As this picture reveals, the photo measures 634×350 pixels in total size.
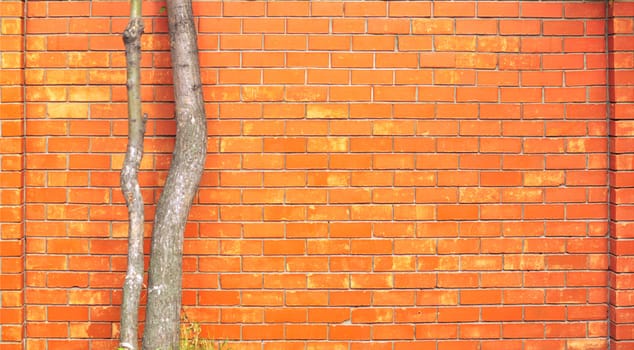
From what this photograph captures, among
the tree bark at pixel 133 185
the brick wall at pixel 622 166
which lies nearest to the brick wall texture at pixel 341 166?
the brick wall at pixel 622 166

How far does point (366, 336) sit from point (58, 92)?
6.95 feet

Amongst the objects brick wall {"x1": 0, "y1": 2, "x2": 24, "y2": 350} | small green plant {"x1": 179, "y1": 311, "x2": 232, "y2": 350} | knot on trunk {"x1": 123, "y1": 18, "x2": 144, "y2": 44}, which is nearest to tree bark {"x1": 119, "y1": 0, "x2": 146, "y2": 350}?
knot on trunk {"x1": 123, "y1": 18, "x2": 144, "y2": 44}

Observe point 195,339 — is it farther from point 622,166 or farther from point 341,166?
point 622,166

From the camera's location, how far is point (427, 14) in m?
5.00

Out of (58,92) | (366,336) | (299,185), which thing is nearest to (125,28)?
(58,92)

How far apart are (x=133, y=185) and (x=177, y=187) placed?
23cm

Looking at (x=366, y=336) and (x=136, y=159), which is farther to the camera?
(x=366, y=336)

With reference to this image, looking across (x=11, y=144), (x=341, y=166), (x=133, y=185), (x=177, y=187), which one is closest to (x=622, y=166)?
(x=341, y=166)

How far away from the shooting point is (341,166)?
4992mm

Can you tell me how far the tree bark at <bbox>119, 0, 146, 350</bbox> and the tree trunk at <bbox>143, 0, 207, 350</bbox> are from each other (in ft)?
0.30

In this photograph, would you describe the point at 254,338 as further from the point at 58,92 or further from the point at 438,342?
the point at 58,92

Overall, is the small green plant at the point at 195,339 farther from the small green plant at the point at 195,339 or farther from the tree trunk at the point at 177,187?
the tree trunk at the point at 177,187

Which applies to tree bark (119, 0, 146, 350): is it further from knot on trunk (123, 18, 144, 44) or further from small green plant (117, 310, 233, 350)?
small green plant (117, 310, 233, 350)

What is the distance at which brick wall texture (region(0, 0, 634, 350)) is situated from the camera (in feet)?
16.3
